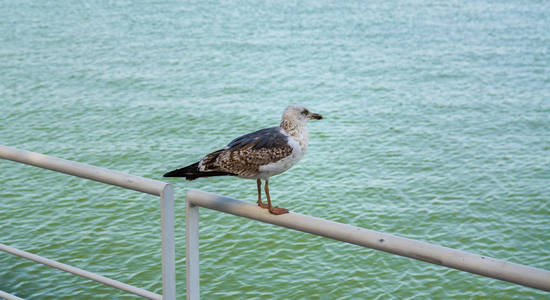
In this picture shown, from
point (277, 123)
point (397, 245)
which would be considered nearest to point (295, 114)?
point (397, 245)

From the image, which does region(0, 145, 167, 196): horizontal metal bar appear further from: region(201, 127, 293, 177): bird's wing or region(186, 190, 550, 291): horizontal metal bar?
region(201, 127, 293, 177): bird's wing

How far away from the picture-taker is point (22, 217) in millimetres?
8008

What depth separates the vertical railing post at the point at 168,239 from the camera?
2.06m

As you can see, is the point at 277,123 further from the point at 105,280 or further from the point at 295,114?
the point at 105,280

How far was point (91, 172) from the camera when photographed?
2.16 metres

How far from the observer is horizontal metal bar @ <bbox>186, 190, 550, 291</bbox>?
162 cm

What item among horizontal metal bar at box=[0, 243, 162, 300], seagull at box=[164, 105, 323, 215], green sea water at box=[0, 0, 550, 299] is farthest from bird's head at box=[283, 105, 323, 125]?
green sea water at box=[0, 0, 550, 299]

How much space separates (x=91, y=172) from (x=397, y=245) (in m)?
0.87

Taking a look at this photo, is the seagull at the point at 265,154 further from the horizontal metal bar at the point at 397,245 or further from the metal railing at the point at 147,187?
the horizontal metal bar at the point at 397,245

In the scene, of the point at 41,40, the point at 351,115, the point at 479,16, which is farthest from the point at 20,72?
the point at 479,16

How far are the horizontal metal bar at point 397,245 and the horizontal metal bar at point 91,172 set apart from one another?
4.2 inches

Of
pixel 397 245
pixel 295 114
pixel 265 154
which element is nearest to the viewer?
pixel 397 245

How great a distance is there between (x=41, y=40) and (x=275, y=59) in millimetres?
4822

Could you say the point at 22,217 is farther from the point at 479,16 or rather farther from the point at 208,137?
the point at 479,16
